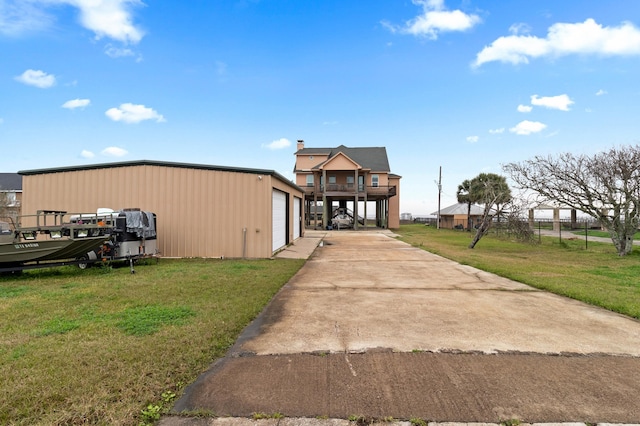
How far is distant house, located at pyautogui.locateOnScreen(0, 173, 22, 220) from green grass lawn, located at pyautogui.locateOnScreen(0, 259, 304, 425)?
102 ft

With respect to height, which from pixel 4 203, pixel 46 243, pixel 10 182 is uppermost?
pixel 10 182

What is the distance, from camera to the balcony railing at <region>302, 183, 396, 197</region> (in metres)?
33.5

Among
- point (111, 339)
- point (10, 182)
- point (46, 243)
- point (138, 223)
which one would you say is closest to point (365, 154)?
point (138, 223)

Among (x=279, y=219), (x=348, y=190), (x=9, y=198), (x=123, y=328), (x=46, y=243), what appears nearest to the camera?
(x=123, y=328)

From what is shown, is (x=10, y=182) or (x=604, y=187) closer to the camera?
(x=604, y=187)

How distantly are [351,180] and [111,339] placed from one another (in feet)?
106

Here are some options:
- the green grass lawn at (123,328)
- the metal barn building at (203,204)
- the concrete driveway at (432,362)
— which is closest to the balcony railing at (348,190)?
the metal barn building at (203,204)

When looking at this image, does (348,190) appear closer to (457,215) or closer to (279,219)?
(279,219)

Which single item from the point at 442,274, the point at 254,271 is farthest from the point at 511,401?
the point at 254,271

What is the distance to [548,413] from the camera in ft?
8.26

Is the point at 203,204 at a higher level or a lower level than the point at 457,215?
lower

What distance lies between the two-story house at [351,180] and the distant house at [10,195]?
27925mm

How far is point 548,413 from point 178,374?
324cm

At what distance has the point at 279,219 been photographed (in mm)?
15078
